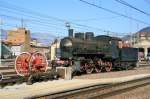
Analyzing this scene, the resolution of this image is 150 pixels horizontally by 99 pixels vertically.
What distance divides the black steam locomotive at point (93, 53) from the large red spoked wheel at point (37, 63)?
18.4 ft

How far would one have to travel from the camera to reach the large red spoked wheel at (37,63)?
79.1ft

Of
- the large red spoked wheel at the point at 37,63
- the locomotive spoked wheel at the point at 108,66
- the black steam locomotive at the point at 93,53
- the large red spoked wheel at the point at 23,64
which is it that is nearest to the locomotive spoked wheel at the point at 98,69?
the black steam locomotive at the point at 93,53

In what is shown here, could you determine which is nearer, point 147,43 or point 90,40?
point 90,40

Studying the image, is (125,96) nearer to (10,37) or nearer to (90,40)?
(90,40)

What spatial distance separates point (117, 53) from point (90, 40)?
4336mm

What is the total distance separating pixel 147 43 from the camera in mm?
99062

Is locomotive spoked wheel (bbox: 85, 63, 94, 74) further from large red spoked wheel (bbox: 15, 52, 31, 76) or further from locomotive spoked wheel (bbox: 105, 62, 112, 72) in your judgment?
large red spoked wheel (bbox: 15, 52, 31, 76)

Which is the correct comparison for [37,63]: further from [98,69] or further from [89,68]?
[98,69]

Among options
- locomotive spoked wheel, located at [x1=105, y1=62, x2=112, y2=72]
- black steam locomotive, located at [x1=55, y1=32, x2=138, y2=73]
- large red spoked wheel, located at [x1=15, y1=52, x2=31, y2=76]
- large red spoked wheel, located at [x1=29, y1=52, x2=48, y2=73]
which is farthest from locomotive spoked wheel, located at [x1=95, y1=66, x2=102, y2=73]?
large red spoked wheel, located at [x1=15, y1=52, x2=31, y2=76]

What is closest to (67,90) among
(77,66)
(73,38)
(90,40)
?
(77,66)

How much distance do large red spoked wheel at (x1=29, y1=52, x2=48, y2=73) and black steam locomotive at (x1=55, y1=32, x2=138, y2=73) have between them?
559cm

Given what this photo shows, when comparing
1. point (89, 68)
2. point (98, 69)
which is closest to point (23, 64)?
point (89, 68)

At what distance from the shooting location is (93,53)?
3431 centimetres

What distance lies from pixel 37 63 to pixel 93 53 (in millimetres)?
10557
